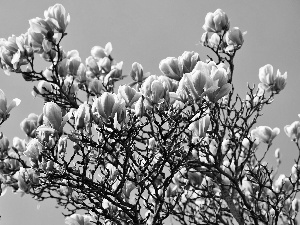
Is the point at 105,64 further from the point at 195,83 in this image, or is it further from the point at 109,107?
the point at 195,83

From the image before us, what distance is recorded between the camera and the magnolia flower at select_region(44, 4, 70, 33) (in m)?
3.90

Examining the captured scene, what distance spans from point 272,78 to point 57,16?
2804 millimetres

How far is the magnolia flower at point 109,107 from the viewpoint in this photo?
2688mm

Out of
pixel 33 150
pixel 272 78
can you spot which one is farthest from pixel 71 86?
pixel 272 78

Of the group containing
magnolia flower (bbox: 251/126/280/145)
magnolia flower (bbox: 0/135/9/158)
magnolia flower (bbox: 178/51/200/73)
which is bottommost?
magnolia flower (bbox: 178/51/200/73)

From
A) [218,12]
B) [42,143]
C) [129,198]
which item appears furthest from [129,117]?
[218,12]

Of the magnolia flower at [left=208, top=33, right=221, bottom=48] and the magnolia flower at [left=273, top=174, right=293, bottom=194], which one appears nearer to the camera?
the magnolia flower at [left=208, top=33, right=221, bottom=48]

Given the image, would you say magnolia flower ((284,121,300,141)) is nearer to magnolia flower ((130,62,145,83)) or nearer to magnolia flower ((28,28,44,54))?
magnolia flower ((130,62,145,83))

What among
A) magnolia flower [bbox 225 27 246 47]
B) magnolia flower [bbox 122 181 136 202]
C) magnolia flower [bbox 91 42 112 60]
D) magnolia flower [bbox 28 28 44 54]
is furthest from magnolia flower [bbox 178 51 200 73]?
magnolia flower [bbox 91 42 112 60]

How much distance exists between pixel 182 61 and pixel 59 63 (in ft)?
5.86

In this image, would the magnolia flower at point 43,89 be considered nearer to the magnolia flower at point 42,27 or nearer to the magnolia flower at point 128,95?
the magnolia flower at point 42,27

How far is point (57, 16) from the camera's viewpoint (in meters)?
3.92

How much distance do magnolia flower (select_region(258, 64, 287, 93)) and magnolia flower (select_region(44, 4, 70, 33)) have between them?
8.50ft

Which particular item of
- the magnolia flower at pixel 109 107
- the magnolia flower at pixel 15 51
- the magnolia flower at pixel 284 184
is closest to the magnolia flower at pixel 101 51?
the magnolia flower at pixel 15 51
